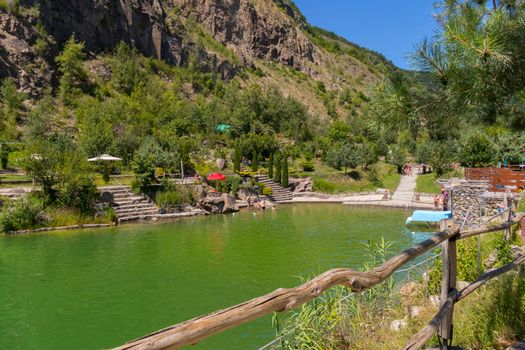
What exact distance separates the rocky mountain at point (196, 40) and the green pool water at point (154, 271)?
12365 mm

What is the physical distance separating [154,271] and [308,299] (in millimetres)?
10872

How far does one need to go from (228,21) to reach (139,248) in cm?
6236

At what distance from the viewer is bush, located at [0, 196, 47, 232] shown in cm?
1828

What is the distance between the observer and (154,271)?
40.3 ft

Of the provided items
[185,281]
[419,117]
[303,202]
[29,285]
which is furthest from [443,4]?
[303,202]

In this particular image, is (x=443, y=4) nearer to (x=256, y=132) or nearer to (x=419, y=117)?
(x=419, y=117)

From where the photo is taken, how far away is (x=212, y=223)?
21516 mm

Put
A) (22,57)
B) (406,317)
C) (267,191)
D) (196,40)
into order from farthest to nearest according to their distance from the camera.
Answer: (196,40)
(22,57)
(267,191)
(406,317)

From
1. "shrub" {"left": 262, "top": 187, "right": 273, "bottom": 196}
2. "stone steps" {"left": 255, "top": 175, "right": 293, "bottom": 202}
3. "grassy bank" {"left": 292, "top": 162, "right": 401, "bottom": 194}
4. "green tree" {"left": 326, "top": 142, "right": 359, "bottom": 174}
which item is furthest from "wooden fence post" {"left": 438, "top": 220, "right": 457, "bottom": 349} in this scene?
"green tree" {"left": 326, "top": 142, "right": 359, "bottom": 174}

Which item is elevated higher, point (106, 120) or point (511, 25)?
point (106, 120)

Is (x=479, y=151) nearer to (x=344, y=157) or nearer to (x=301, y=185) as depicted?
(x=344, y=157)

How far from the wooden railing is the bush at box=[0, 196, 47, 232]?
19.3 meters

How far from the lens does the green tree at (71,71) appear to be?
133 feet

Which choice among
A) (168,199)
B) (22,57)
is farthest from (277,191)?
(22,57)
